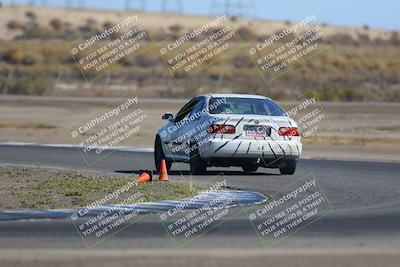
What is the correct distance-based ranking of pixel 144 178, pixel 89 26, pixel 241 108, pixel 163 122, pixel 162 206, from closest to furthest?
pixel 162 206, pixel 144 178, pixel 241 108, pixel 163 122, pixel 89 26

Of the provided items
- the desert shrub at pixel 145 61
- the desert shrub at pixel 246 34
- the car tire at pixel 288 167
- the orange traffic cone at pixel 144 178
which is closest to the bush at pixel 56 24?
the desert shrub at pixel 246 34

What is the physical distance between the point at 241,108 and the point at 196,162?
1.50 meters

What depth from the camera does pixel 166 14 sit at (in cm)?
14638

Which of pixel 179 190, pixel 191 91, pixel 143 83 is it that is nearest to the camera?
pixel 179 190

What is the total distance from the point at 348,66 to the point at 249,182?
72.4m

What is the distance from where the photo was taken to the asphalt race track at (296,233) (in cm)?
Result: 1248

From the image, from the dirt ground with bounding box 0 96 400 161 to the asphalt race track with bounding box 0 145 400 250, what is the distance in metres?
7.51

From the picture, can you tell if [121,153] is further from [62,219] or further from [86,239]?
[86,239]

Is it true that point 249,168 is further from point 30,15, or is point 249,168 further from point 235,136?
point 30,15

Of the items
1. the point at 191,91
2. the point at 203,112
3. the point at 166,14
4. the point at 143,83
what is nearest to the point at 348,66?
the point at 143,83
